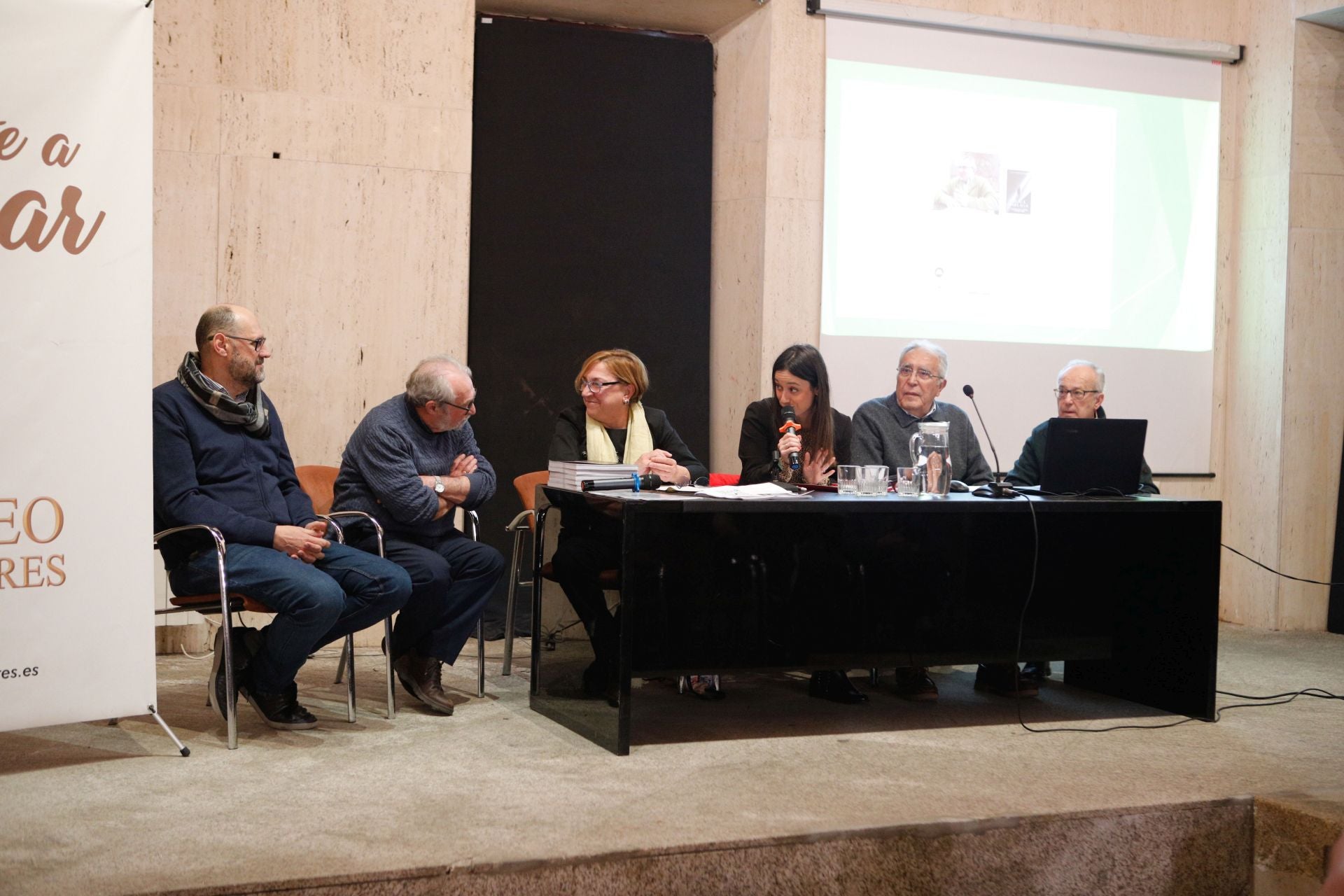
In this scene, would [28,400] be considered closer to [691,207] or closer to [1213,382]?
[691,207]

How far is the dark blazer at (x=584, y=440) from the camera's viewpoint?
399 cm


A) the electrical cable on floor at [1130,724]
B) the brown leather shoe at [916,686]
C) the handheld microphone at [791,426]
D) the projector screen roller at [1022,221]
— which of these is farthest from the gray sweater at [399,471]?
the projector screen roller at [1022,221]

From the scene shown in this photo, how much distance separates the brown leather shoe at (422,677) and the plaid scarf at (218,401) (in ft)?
2.71

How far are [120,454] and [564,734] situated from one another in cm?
135

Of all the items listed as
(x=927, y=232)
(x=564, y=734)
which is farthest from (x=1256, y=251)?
(x=564, y=734)

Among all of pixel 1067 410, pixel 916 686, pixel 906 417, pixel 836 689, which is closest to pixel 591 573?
pixel 836 689

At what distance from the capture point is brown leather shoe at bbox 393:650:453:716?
3656 millimetres

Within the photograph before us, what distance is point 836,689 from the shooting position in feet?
12.9

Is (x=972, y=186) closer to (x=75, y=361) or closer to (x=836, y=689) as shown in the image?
(x=836, y=689)

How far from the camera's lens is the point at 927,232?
569cm

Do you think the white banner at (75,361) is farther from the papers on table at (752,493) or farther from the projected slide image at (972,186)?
the projected slide image at (972,186)

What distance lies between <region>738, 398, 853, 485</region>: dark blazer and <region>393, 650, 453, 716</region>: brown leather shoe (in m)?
1.21

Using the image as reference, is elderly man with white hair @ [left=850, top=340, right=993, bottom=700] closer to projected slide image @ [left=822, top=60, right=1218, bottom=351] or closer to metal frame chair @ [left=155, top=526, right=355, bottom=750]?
projected slide image @ [left=822, top=60, right=1218, bottom=351]

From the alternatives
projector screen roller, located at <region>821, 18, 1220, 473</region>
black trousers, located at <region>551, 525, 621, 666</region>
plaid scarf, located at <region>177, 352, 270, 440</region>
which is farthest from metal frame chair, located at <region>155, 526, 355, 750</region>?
projector screen roller, located at <region>821, 18, 1220, 473</region>
